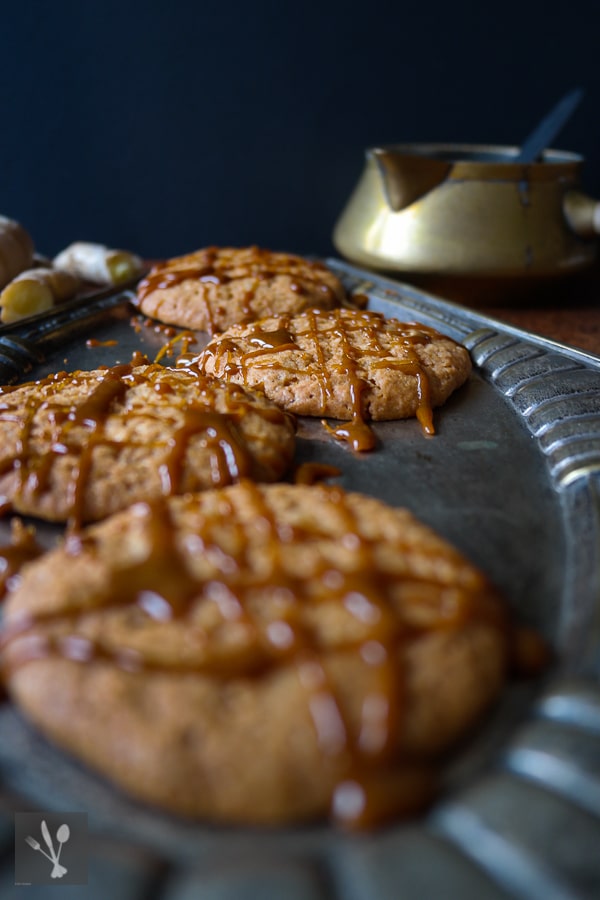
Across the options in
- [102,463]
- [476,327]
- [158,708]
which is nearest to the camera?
[158,708]

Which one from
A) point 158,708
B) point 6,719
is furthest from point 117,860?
point 6,719

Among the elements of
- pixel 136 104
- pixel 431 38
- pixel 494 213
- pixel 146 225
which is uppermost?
pixel 431 38

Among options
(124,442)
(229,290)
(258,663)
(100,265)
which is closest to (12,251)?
(100,265)

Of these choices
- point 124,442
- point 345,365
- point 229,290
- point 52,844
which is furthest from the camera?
point 229,290

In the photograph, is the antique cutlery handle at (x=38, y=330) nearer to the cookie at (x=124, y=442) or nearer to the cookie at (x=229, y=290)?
the cookie at (x=229, y=290)

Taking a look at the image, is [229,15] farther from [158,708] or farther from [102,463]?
[158,708]

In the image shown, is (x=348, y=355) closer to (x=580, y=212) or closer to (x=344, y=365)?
(x=344, y=365)
